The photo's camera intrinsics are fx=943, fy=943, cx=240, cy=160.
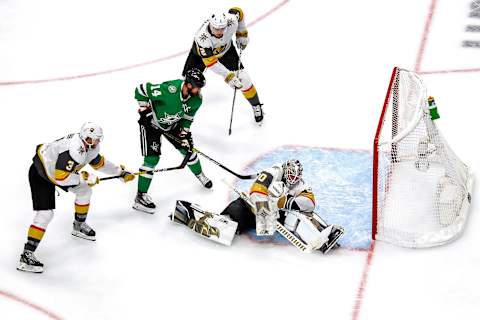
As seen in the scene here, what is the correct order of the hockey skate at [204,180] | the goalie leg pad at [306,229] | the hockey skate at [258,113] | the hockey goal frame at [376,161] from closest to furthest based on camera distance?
the hockey goal frame at [376,161], the goalie leg pad at [306,229], the hockey skate at [204,180], the hockey skate at [258,113]

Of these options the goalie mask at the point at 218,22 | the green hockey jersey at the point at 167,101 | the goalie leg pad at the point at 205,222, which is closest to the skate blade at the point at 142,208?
the goalie leg pad at the point at 205,222

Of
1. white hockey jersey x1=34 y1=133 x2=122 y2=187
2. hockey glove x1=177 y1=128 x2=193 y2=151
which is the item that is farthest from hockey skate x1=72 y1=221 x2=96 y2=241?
hockey glove x1=177 y1=128 x2=193 y2=151

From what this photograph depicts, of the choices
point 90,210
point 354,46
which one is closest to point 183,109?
point 90,210

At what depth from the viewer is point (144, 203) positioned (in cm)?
632

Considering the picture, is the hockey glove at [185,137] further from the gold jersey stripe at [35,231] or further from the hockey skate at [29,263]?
the hockey skate at [29,263]

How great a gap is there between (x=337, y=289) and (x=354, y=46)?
9.77 ft

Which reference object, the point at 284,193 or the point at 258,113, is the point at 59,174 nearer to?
the point at 284,193

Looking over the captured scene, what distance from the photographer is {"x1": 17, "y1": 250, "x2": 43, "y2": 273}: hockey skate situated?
579cm

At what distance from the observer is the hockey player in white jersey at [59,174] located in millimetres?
5602

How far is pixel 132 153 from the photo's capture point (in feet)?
22.9

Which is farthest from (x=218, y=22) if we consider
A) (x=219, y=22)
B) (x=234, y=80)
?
(x=234, y=80)

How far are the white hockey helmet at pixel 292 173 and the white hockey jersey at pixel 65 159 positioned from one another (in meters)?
1.16

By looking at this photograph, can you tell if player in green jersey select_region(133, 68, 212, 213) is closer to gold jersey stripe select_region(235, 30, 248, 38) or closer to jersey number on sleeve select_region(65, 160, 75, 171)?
jersey number on sleeve select_region(65, 160, 75, 171)

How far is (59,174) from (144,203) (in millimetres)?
858
